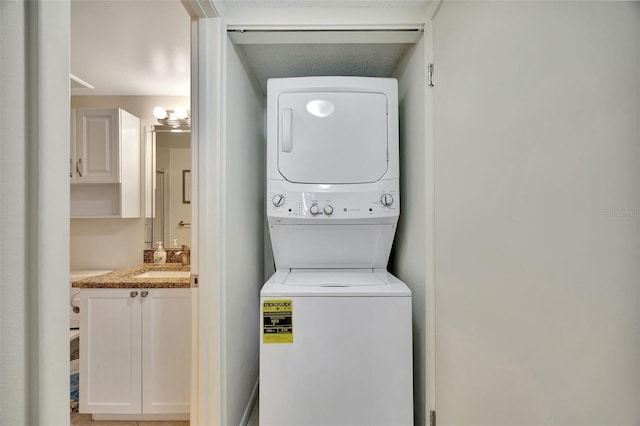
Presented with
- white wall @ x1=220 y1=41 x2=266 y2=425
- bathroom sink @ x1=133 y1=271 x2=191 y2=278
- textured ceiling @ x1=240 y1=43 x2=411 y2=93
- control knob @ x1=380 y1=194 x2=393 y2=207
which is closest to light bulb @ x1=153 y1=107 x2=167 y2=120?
white wall @ x1=220 y1=41 x2=266 y2=425

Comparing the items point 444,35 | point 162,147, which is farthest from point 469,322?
point 162,147

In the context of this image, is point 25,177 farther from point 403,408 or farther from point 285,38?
point 403,408

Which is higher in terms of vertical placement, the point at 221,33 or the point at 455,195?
the point at 221,33

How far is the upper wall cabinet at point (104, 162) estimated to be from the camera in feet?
8.87

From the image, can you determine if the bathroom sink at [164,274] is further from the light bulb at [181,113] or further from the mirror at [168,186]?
the light bulb at [181,113]

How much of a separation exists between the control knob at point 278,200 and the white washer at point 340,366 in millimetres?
572

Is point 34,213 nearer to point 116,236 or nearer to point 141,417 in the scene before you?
point 141,417

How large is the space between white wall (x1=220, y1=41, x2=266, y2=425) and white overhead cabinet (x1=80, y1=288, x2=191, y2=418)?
44cm

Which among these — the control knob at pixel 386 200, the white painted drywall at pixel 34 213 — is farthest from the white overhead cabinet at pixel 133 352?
the white painted drywall at pixel 34 213

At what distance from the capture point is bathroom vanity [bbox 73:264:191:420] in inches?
83.6

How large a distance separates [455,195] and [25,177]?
123 cm

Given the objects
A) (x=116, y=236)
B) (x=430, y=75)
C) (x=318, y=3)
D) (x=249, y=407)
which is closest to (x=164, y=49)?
(x=318, y=3)

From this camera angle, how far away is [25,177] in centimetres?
52

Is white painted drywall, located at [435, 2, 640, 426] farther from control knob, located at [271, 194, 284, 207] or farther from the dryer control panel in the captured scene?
control knob, located at [271, 194, 284, 207]
